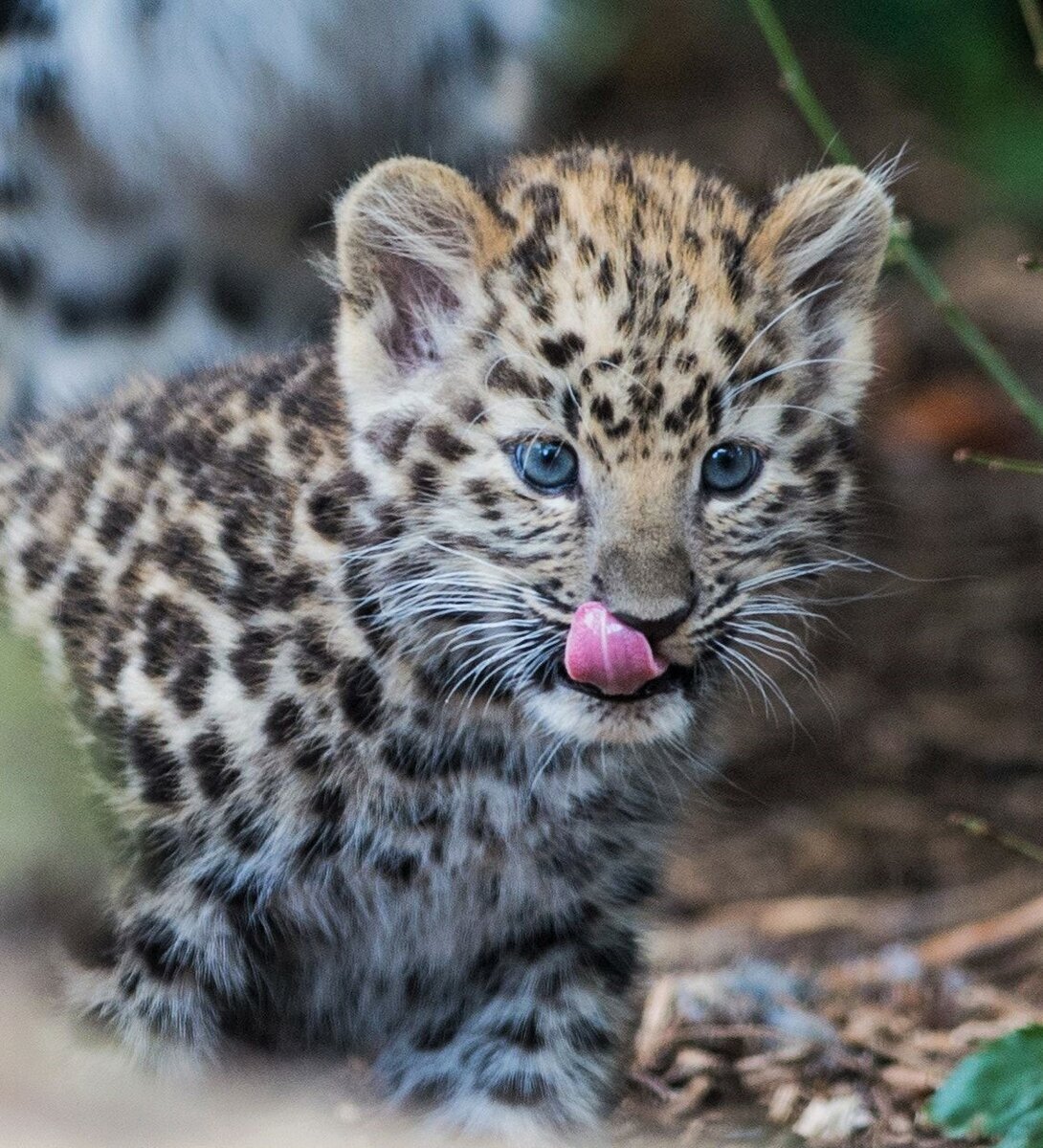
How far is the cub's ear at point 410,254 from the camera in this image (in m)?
4.02

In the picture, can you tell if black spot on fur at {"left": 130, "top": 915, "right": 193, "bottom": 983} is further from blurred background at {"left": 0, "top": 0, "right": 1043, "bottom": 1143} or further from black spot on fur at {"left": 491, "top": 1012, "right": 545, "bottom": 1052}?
blurred background at {"left": 0, "top": 0, "right": 1043, "bottom": 1143}

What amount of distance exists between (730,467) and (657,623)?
448 mm

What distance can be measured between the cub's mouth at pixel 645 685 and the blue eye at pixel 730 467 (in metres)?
0.38

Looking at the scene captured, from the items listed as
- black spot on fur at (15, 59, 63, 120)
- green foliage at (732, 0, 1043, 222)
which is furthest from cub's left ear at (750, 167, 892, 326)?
black spot on fur at (15, 59, 63, 120)

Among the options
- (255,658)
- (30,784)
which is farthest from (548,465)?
(30,784)

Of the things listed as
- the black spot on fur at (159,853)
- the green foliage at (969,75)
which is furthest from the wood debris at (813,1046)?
the green foliage at (969,75)

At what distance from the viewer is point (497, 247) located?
4062 millimetres

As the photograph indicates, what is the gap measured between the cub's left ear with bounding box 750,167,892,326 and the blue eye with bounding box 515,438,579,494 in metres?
0.65

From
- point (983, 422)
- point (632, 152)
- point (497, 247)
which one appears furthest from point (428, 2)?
point (983, 422)

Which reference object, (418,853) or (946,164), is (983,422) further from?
(418,853)

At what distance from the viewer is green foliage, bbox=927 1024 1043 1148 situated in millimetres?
3646

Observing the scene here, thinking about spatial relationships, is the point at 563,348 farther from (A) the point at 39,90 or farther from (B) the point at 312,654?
(A) the point at 39,90

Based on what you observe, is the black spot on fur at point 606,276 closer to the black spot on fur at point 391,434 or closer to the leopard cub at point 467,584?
the leopard cub at point 467,584

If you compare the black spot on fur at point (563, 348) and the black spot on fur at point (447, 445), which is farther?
the black spot on fur at point (447, 445)
